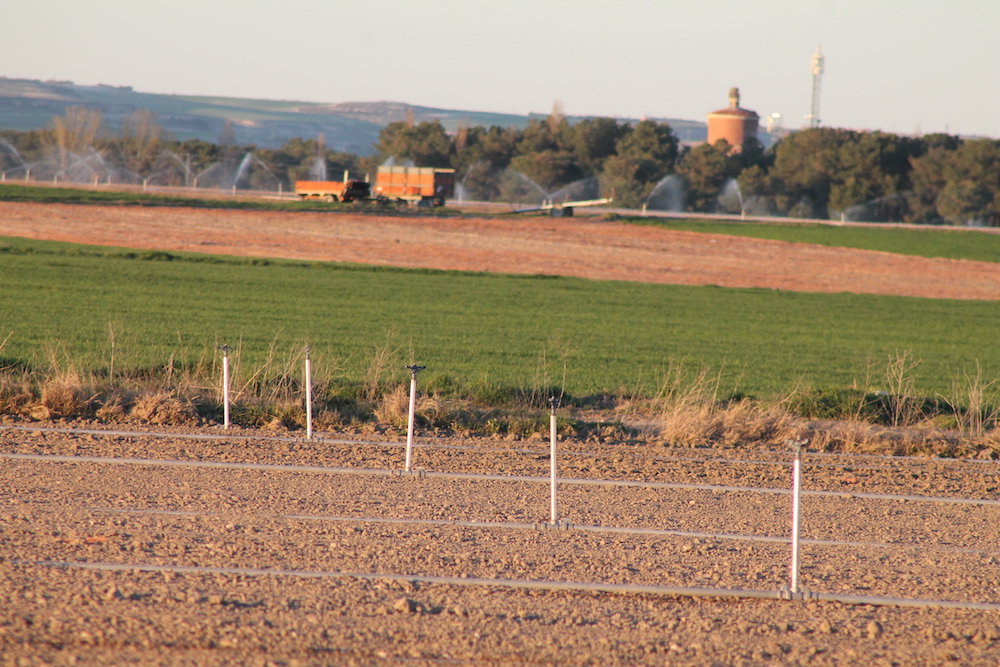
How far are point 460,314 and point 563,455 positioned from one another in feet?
44.9

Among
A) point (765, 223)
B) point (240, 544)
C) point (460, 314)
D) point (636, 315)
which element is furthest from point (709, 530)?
point (765, 223)

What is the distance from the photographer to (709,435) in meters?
12.4

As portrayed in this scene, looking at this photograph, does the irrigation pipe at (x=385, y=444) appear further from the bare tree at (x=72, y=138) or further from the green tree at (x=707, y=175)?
the bare tree at (x=72, y=138)

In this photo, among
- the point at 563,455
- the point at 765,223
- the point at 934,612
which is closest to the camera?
the point at 934,612

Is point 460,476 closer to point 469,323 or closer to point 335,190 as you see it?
point 469,323

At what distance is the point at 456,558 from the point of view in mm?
7062

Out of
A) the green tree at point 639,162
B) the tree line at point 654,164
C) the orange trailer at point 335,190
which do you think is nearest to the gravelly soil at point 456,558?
the orange trailer at point 335,190

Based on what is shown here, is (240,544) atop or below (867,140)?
below

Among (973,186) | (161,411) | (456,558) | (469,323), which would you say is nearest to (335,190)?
(469,323)

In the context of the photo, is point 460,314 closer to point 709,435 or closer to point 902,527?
point 709,435

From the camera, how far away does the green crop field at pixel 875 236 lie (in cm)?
5528

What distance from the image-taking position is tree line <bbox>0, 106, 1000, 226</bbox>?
86.6m

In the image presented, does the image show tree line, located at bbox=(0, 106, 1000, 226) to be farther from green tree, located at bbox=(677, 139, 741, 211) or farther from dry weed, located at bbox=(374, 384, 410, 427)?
dry weed, located at bbox=(374, 384, 410, 427)

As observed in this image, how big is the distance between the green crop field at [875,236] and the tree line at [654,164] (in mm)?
18367
